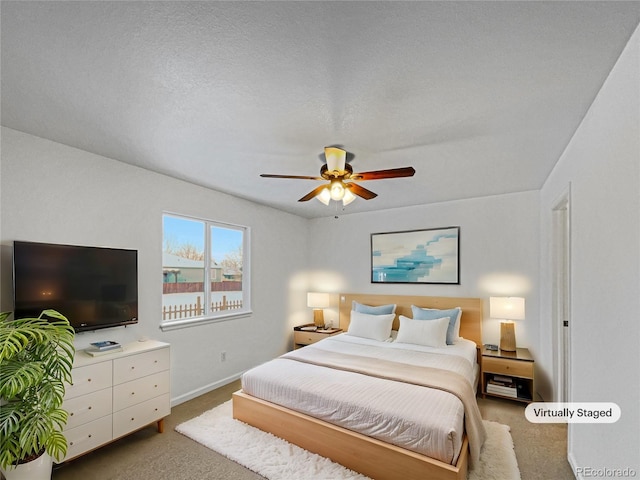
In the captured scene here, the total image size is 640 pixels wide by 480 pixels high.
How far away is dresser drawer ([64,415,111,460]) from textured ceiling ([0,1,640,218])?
2.16 metres

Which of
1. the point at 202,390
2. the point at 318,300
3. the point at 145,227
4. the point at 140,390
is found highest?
the point at 145,227

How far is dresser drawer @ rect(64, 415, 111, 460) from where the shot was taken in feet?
7.16

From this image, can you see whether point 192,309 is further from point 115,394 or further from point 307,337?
point 307,337

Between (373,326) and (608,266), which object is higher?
(608,266)

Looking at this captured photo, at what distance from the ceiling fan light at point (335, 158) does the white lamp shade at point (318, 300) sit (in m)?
2.99

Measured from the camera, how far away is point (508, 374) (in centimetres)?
339

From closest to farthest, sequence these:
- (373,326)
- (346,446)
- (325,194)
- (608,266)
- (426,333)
Answer: (608,266), (346,446), (325,194), (426,333), (373,326)

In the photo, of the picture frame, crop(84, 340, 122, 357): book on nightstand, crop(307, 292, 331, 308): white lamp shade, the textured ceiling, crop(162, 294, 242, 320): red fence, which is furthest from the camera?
crop(307, 292, 331, 308): white lamp shade

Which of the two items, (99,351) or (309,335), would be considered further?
(309,335)

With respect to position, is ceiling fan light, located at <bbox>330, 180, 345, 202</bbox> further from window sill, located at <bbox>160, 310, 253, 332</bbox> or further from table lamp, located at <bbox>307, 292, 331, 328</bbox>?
table lamp, located at <bbox>307, 292, 331, 328</bbox>

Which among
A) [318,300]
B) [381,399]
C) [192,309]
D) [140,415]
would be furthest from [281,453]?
[318,300]

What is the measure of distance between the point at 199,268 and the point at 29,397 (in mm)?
2139
